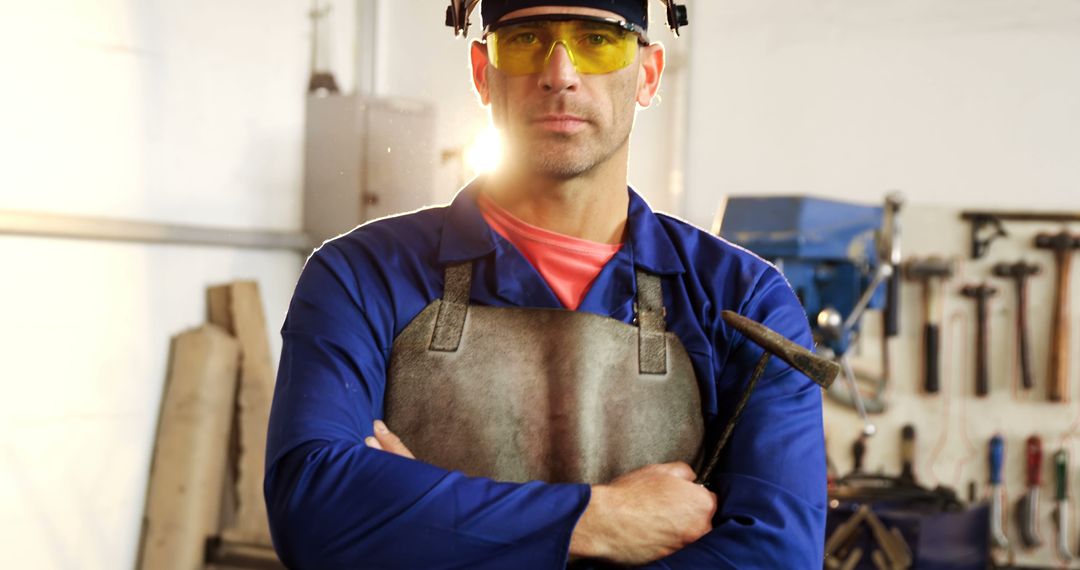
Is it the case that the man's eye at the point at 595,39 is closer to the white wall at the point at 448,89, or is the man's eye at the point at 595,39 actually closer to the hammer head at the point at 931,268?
the white wall at the point at 448,89

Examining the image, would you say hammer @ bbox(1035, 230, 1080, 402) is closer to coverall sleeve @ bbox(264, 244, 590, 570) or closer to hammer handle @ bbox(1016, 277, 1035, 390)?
hammer handle @ bbox(1016, 277, 1035, 390)

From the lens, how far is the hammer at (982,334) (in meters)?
4.26

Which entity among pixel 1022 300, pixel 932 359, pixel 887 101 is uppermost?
pixel 887 101

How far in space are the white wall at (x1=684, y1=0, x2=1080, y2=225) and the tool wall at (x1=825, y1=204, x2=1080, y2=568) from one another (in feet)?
0.61

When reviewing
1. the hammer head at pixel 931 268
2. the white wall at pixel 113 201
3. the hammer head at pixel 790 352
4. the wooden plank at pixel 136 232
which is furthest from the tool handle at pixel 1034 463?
the hammer head at pixel 790 352

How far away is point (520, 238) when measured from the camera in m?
1.49

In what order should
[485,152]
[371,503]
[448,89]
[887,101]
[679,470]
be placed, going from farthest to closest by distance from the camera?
1. [887,101]
2. [448,89]
3. [485,152]
4. [679,470]
5. [371,503]

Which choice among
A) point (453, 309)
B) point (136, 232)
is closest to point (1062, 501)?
point (136, 232)

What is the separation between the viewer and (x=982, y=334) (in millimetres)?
4266

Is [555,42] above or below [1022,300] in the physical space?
above

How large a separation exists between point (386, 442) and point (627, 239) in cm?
39

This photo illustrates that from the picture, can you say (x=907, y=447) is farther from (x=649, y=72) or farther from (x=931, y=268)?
(x=649, y=72)

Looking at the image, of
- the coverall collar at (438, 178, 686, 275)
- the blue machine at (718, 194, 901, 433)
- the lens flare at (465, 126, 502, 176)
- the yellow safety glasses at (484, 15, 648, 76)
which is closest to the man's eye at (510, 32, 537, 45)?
the yellow safety glasses at (484, 15, 648, 76)

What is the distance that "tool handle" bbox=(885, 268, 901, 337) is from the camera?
4.16 meters
